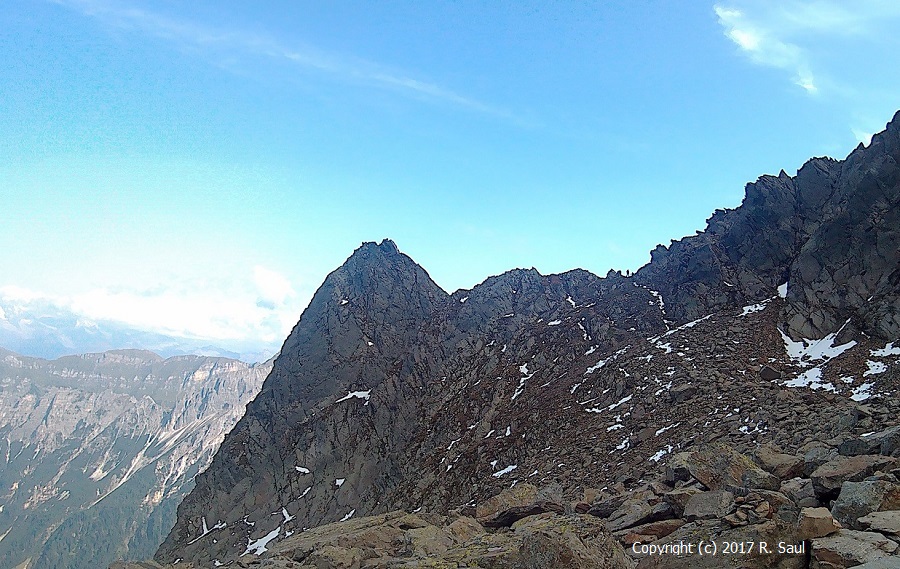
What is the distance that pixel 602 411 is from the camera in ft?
150

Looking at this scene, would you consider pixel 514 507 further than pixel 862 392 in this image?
No

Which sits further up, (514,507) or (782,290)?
(782,290)

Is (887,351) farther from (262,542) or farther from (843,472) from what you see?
(262,542)

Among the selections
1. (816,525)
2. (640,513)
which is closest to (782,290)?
(640,513)

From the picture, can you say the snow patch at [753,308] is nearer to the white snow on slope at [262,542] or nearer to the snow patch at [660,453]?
the snow patch at [660,453]

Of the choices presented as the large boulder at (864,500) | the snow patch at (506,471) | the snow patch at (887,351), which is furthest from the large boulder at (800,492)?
the snow patch at (506,471)

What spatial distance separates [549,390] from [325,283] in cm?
4968

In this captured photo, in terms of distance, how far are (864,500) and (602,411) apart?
3418cm

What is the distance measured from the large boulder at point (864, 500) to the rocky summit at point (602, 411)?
0.05m

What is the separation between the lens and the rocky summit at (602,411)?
15133mm

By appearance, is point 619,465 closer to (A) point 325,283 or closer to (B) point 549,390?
(B) point 549,390

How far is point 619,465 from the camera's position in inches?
1337

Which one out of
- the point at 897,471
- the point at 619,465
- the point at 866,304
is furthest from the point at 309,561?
the point at 866,304

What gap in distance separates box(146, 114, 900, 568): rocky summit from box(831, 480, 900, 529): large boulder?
0.17ft
